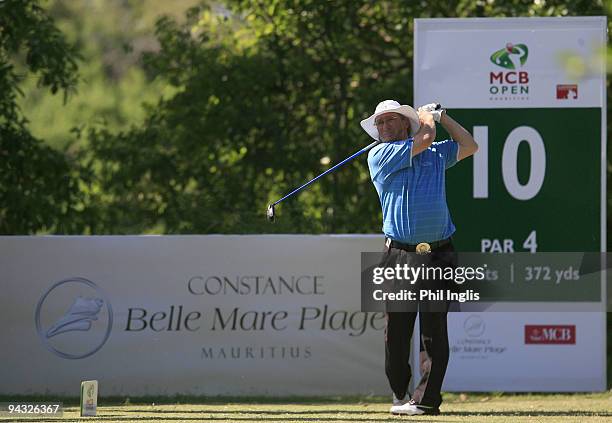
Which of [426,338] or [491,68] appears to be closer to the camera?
[426,338]

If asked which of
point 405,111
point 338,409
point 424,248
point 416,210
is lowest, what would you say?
point 338,409

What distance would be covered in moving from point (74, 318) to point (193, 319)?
0.90 m

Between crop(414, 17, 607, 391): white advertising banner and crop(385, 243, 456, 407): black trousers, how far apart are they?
1837 millimetres

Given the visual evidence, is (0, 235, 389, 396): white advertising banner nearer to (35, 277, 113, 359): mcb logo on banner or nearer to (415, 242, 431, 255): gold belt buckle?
(35, 277, 113, 359): mcb logo on banner

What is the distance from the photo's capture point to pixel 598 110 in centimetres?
862

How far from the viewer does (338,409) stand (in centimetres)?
788

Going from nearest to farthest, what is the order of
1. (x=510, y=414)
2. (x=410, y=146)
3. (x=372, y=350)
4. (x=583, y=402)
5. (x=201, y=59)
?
(x=410, y=146) → (x=510, y=414) → (x=583, y=402) → (x=372, y=350) → (x=201, y=59)

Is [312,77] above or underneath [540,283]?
above

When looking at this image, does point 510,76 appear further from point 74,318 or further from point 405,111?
point 74,318

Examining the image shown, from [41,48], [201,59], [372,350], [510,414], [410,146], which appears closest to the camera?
[410,146]

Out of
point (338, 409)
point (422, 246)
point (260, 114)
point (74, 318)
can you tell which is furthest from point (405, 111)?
point (260, 114)

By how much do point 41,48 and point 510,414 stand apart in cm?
688

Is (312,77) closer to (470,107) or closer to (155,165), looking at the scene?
(155,165)

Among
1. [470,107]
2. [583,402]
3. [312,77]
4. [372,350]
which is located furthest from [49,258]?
[312,77]
